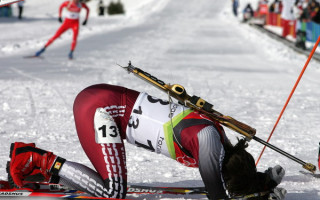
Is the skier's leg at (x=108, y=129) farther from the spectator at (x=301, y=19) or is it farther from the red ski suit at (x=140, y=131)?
the spectator at (x=301, y=19)

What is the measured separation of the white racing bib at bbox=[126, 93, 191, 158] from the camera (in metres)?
3.11

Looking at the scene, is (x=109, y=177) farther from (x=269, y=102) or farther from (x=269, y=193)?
(x=269, y=102)

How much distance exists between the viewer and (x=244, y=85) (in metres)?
10.0

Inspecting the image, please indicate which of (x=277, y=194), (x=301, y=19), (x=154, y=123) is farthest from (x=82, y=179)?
(x=301, y=19)

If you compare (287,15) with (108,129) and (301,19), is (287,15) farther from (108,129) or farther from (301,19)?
(108,129)

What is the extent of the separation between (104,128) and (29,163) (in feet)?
1.93

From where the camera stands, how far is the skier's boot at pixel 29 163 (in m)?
3.29

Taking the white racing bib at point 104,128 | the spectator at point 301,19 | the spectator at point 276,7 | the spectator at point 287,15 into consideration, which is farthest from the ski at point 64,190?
the spectator at point 276,7

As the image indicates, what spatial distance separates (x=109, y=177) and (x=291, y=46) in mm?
15893

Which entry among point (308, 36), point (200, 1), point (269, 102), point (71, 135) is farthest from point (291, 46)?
point (200, 1)

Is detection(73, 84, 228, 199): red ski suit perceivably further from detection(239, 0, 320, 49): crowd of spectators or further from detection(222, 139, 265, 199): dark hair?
detection(239, 0, 320, 49): crowd of spectators

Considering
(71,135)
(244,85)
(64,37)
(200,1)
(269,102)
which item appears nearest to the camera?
(71,135)

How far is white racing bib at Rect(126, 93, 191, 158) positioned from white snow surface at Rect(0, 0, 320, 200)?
69 centimetres

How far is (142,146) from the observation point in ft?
10.7
